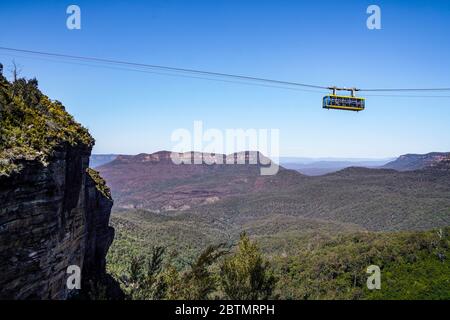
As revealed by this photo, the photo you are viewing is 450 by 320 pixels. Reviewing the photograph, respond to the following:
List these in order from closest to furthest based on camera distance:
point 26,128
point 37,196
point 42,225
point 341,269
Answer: point 37,196
point 42,225
point 26,128
point 341,269

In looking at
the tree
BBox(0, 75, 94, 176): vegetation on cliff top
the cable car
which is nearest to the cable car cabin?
the cable car

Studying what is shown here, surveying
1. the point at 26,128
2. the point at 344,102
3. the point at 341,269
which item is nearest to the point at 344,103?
the point at 344,102

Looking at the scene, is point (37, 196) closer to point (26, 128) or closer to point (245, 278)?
point (26, 128)

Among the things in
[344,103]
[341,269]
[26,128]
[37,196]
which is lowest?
[341,269]

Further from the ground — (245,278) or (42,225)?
(42,225)
